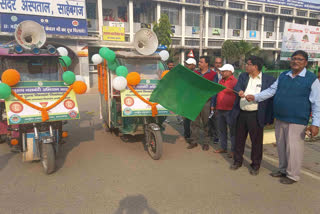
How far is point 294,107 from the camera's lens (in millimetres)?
3428

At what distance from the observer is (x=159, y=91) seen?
430 centimetres

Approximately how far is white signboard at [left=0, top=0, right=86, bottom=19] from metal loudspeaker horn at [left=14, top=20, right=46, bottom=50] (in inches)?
598

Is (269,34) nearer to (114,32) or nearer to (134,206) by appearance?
(114,32)

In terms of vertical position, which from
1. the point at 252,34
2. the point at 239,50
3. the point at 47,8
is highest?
the point at 252,34

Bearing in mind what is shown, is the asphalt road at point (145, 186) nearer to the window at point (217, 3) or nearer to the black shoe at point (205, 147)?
the black shoe at point (205, 147)

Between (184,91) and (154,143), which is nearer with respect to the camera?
(184,91)

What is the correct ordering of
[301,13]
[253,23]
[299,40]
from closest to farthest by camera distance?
[299,40]
[253,23]
[301,13]

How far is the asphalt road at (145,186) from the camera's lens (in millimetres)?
3064

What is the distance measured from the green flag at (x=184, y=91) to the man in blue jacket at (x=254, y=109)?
572 millimetres

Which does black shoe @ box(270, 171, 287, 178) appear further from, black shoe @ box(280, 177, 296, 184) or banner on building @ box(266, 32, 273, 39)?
banner on building @ box(266, 32, 273, 39)

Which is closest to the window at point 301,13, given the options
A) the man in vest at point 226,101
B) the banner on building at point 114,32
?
the banner on building at point 114,32

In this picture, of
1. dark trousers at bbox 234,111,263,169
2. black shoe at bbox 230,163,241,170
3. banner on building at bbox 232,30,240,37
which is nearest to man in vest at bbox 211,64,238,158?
dark trousers at bbox 234,111,263,169

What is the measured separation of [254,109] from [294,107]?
0.60 metres

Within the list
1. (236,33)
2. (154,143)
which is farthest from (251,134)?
(236,33)
